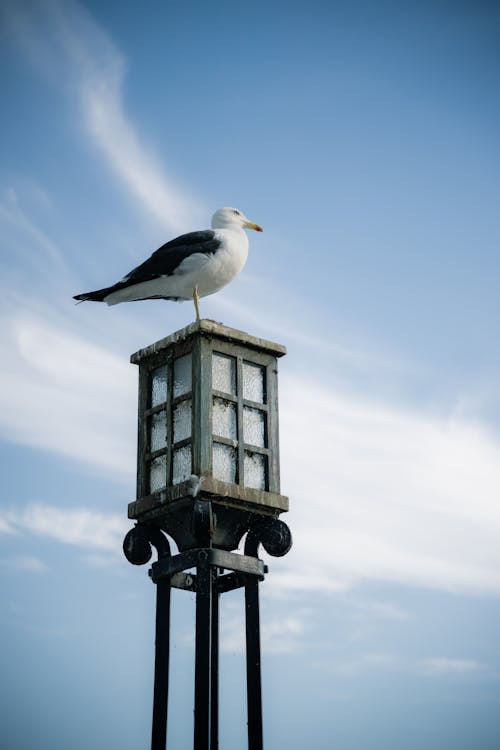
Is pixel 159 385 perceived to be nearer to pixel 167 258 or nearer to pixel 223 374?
pixel 223 374

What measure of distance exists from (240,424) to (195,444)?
0.49 meters

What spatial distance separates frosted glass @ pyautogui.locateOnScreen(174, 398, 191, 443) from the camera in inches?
314

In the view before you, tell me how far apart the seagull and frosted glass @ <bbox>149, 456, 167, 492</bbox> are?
167 cm

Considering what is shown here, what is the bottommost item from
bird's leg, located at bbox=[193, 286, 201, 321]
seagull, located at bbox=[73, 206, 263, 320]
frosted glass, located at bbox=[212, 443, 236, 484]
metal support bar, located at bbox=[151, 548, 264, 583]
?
metal support bar, located at bbox=[151, 548, 264, 583]

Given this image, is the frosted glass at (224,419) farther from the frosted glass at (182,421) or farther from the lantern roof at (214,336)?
the lantern roof at (214,336)

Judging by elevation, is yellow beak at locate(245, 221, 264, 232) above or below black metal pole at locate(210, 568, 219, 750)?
above

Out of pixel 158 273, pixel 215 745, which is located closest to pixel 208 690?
pixel 215 745

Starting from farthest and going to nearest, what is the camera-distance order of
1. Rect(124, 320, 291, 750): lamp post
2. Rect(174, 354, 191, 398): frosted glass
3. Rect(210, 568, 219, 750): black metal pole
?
Rect(174, 354, 191, 398): frosted glass, Rect(124, 320, 291, 750): lamp post, Rect(210, 568, 219, 750): black metal pole

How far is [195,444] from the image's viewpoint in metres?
7.72

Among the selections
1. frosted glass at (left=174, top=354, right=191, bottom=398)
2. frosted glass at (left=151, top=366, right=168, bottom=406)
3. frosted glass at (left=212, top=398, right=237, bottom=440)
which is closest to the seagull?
frosted glass at (left=151, top=366, right=168, bottom=406)

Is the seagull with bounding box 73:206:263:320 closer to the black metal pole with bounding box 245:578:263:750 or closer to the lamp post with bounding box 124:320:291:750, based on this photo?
the lamp post with bounding box 124:320:291:750

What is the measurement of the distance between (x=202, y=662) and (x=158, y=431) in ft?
6.38

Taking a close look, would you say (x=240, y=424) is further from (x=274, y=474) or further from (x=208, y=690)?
(x=208, y=690)

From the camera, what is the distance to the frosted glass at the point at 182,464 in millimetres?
7836
